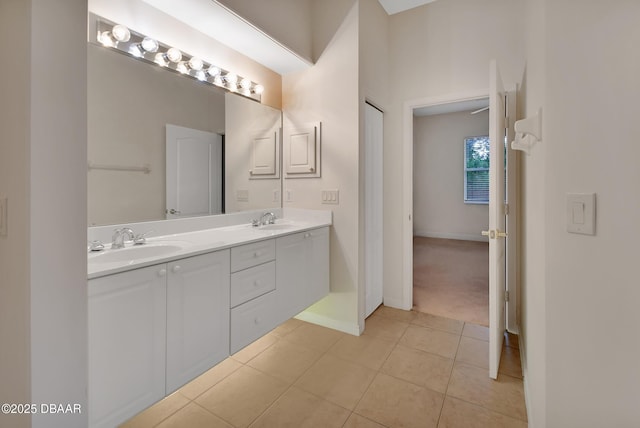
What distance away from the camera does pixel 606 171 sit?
2.59ft

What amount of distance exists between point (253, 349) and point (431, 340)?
137 centimetres

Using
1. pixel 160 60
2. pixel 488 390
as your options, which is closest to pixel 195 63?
pixel 160 60

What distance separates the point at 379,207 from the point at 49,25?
2492 mm

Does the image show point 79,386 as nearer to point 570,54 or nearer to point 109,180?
point 109,180

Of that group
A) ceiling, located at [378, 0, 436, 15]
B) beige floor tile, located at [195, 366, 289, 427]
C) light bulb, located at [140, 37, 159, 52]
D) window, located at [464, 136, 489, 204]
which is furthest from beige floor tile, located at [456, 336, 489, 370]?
window, located at [464, 136, 489, 204]

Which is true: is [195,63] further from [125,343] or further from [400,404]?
[400,404]

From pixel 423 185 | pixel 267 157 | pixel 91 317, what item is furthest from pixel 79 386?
pixel 423 185

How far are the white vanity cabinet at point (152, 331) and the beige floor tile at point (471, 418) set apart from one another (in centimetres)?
123

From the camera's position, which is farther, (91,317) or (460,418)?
(460,418)

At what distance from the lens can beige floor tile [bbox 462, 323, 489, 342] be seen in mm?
2354

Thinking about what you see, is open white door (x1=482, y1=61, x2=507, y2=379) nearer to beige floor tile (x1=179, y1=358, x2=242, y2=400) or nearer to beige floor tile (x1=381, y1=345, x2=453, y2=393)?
beige floor tile (x1=381, y1=345, x2=453, y2=393)

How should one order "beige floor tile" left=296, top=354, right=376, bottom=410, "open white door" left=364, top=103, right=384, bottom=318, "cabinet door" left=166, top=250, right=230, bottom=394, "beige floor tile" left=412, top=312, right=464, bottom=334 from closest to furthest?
"cabinet door" left=166, top=250, right=230, bottom=394
"beige floor tile" left=296, top=354, right=376, bottom=410
"beige floor tile" left=412, top=312, right=464, bottom=334
"open white door" left=364, top=103, right=384, bottom=318

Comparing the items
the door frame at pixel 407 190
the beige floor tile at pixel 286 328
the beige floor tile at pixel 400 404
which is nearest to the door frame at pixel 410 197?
the door frame at pixel 407 190

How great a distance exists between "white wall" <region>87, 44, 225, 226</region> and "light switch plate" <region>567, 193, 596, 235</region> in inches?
79.4
